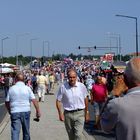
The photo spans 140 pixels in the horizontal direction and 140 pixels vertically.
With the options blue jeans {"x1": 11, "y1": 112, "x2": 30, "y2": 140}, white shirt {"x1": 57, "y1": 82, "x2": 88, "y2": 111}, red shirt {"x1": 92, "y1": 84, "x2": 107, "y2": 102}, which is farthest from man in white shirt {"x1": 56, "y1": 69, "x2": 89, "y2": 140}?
red shirt {"x1": 92, "y1": 84, "x2": 107, "y2": 102}

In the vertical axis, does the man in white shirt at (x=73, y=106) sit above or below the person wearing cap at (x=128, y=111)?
below

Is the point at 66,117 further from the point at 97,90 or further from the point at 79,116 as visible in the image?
the point at 97,90

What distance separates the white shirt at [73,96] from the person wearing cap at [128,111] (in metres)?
6.10

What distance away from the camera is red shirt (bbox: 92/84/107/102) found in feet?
49.5

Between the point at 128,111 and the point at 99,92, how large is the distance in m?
11.4

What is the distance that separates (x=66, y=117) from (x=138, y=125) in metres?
6.33

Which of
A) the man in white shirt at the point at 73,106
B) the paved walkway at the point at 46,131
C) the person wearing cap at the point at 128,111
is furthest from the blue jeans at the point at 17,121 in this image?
the person wearing cap at the point at 128,111

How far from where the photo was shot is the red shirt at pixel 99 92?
15.1 meters

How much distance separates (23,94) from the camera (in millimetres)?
10445

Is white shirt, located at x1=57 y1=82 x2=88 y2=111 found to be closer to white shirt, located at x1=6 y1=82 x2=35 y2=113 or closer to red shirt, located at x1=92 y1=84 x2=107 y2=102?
white shirt, located at x1=6 y1=82 x2=35 y2=113

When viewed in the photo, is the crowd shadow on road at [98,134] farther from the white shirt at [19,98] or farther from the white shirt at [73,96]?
the white shirt at [19,98]

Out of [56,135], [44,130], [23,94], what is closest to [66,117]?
[23,94]

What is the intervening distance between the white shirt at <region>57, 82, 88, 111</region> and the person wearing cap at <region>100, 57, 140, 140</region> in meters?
6.10

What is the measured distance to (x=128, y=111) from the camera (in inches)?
154
